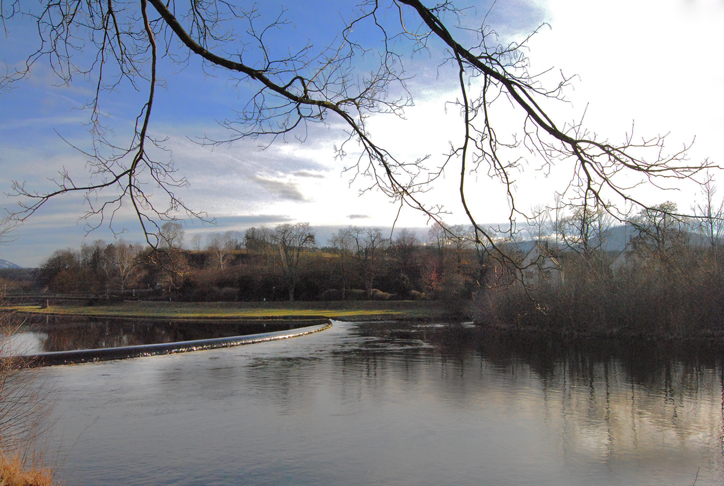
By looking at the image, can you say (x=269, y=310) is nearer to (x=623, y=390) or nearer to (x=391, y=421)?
(x=623, y=390)

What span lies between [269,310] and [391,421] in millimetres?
39961

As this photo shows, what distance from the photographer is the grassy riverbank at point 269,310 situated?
39438 millimetres

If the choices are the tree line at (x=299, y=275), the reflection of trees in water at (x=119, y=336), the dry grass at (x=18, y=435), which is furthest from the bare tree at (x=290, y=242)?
the dry grass at (x=18, y=435)

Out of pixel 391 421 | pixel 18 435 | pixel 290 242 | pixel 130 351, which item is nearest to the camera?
pixel 18 435

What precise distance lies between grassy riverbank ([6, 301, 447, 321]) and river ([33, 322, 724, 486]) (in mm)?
23494

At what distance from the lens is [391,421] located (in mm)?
8719

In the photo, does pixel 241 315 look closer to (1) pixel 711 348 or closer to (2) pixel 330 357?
(2) pixel 330 357

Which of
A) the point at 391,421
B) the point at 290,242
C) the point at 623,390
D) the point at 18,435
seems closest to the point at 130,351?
the point at 18,435

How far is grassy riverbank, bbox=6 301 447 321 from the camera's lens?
39.4 m

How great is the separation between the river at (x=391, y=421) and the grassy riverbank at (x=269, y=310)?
23494 mm

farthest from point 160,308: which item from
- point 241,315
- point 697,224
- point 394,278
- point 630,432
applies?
point 697,224

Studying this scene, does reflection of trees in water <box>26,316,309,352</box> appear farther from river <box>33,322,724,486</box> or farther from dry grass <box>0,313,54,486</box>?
dry grass <box>0,313,54,486</box>

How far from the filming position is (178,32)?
13.5ft

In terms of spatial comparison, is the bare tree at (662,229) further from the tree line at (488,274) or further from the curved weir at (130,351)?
the curved weir at (130,351)
